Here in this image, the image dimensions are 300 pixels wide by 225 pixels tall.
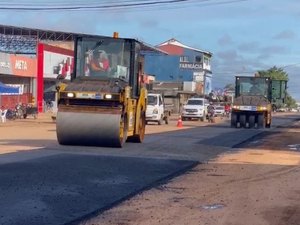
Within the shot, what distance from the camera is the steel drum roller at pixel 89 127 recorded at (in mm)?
22375

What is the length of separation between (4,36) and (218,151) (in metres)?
55.1

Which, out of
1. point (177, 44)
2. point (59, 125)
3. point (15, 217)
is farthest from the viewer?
point (177, 44)

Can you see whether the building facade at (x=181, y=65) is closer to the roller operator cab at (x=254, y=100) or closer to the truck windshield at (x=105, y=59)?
the roller operator cab at (x=254, y=100)

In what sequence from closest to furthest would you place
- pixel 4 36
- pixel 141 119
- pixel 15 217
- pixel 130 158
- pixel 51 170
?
1. pixel 15 217
2. pixel 51 170
3. pixel 130 158
4. pixel 141 119
5. pixel 4 36

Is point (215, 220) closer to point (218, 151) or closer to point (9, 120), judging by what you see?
point (218, 151)

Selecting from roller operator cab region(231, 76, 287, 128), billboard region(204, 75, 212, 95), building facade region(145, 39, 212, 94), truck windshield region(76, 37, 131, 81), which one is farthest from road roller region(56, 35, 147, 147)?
billboard region(204, 75, 212, 95)

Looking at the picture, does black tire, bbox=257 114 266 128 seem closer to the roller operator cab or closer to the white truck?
the roller operator cab

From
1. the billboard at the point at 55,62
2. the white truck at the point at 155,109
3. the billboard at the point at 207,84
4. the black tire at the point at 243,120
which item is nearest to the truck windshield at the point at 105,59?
the black tire at the point at 243,120

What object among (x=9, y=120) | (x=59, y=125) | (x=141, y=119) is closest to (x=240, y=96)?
(x=9, y=120)

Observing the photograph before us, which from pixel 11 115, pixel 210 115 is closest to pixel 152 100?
pixel 11 115

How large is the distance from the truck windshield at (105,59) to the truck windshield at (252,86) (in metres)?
26.1

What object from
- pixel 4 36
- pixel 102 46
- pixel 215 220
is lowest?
pixel 215 220

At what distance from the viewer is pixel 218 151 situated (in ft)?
81.8

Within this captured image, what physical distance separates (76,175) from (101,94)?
24.5 ft
